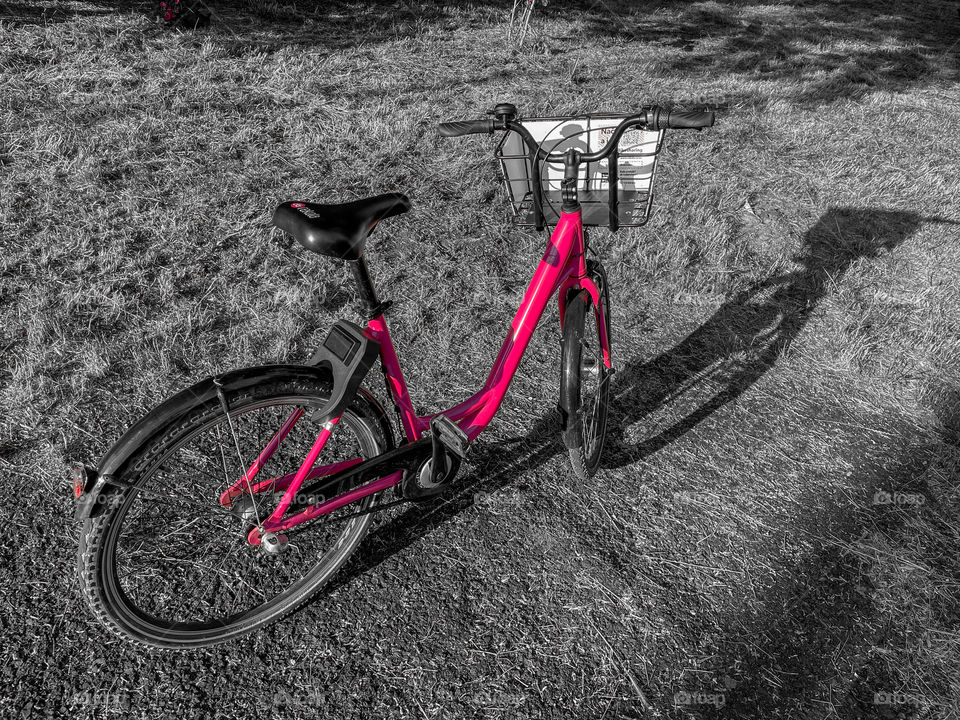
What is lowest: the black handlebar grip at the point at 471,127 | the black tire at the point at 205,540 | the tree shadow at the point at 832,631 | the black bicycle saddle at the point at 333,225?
the tree shadow at the point at 832,631

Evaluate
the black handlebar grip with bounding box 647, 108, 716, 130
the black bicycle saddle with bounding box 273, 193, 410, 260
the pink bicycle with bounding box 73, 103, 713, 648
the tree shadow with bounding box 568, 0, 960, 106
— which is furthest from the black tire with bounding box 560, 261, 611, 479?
the tree shadow with bounding box 568, 0, 960, 106

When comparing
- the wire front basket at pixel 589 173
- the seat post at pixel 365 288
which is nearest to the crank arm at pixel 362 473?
the seat post at pixel 365 288

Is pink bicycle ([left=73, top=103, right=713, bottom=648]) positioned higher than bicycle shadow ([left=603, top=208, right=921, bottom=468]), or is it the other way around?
pink bicycle ([left=73, top=103, right=713, bottom=648])

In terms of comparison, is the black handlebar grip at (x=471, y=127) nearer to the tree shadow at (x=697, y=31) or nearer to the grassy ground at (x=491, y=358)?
the grassy ground at (x=491, y=358)

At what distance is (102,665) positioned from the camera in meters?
2.16

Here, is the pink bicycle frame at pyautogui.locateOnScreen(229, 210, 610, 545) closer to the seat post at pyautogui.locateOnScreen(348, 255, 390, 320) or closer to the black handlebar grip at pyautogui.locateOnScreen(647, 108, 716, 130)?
the seat post at pyautogui.locateOnScreen(348, 255, 390, 320)

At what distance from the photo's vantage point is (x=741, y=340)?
389cm

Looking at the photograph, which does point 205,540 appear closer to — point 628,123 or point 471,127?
point 471,127

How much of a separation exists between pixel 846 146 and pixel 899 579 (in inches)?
176

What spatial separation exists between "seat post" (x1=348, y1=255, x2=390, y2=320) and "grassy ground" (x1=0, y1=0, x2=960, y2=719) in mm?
1053

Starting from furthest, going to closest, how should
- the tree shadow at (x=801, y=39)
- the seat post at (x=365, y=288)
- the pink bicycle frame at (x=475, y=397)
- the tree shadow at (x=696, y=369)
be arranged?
the tree shadow at (x=801, y=39) < the tree shadow at (x=696, y=369) < the pink bicycle frame at (x=475, y=397) < the seat post at (x=365, y=288)

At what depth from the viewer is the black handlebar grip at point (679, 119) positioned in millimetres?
2092

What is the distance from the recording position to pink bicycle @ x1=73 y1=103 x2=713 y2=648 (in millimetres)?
1821

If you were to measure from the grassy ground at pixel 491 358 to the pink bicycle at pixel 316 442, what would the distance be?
8.0 inches
